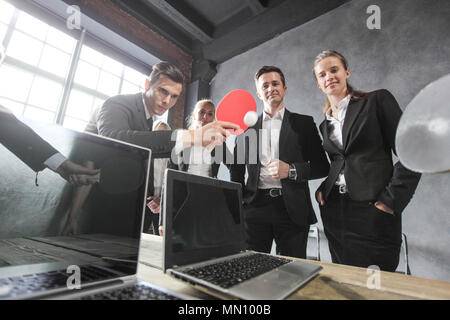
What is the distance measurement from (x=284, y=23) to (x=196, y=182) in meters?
3.54

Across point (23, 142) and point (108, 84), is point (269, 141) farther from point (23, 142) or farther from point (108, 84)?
point (108, 84)

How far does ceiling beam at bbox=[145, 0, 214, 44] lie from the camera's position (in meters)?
3.51

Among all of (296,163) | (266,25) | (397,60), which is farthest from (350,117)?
(266,25)

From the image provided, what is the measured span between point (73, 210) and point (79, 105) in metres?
3.96

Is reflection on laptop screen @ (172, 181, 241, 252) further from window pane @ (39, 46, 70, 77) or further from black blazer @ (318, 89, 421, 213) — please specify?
window pane @ (39, 46, 70, 77)

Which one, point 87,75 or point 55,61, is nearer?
point 55,61

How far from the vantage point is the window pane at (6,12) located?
2968mm

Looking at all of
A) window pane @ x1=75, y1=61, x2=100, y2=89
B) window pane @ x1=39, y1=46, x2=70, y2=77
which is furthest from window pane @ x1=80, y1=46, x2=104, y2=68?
window pane @ x1=39, y1=46, x2=70, y2=77

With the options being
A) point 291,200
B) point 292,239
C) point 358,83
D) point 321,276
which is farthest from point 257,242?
point 358,83

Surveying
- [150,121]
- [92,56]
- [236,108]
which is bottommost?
[150,121]

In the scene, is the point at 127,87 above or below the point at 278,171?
above

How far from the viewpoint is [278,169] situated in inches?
49.1

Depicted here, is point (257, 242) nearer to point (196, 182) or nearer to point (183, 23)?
point (196, 182)

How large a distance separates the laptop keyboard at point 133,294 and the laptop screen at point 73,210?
0.07 metres
